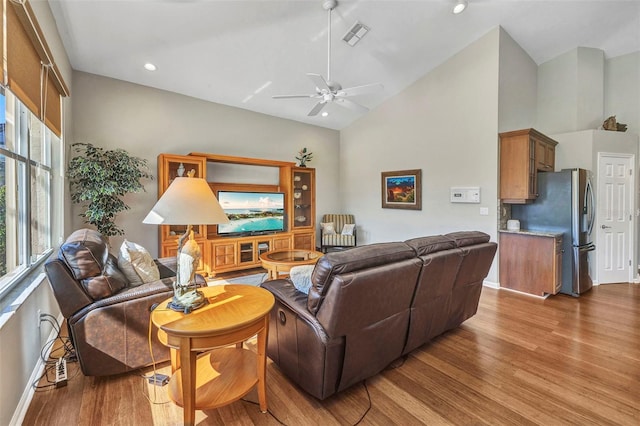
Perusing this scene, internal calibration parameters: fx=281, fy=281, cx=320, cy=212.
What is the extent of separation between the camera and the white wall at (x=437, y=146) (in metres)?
4.20

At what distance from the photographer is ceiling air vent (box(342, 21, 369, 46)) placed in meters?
3.61

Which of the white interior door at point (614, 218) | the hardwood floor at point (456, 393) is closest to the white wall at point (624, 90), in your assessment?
the white interior door at point (614, 218)

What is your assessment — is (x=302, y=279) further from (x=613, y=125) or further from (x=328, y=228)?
(x=613, y=125)

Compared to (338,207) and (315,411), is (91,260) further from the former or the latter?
(338,207)

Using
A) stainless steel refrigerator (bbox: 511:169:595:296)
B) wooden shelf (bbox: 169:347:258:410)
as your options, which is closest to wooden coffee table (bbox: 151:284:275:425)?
wooden shelf (bbox: 169:347:258:410)

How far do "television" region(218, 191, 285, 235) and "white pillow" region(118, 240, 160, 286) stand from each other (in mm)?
2401

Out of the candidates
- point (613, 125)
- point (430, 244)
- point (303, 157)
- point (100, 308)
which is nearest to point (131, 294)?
point (100, 308)

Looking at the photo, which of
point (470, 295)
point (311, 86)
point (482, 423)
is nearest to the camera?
point (482, 423)

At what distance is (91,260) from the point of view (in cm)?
190

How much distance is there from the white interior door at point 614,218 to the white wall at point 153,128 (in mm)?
5442

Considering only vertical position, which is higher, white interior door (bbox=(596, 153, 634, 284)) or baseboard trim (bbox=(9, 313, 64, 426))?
white interior door (bbox=(596, 153, 634, 284))

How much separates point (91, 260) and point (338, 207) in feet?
18.0

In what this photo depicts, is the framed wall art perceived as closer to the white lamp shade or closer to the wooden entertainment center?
the wooden entertainment center

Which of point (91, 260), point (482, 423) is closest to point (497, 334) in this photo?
point (482, 423)
